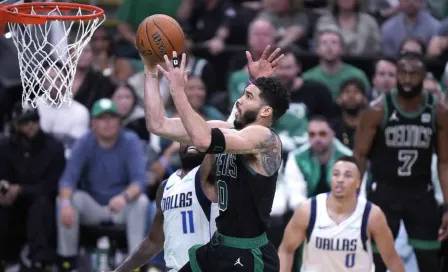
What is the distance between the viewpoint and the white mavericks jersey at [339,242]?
8.39m

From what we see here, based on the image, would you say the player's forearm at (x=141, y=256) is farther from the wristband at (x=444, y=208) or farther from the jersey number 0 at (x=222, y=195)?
the wristband at (x=444, y=208)

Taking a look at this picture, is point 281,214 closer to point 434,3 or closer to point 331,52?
point 331,52

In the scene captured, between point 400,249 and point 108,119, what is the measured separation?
314 centimetres

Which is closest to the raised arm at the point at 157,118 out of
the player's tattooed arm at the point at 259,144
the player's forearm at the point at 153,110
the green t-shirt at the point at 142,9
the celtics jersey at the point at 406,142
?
the player's forearm at the point at 153,110

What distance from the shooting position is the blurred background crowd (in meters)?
10.2

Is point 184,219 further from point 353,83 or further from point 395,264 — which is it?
point 353,83

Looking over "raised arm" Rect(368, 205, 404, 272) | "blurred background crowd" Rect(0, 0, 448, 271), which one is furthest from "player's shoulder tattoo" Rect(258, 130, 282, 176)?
"blurred background crowd" Rect(0, 0, 448, 271)

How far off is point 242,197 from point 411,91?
317 centimetres

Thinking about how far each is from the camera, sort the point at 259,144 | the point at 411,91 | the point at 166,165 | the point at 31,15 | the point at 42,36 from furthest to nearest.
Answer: the point at 166,165 < the point at 411,91 < the point at 42,36 < the point at 31,15 < the point at 259,144

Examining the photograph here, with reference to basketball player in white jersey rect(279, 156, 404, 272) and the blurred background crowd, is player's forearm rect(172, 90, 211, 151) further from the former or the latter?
the blurred background crowd

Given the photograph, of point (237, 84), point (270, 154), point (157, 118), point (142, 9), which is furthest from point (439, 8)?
point (157, 118)

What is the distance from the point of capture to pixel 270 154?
6332mm

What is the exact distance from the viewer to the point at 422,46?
11.4 metres

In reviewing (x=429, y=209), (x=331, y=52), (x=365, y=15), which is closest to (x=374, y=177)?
(x=429, y=209)
